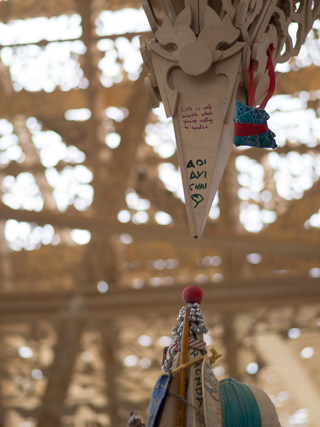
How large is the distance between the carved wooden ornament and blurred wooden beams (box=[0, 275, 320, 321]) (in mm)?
4817

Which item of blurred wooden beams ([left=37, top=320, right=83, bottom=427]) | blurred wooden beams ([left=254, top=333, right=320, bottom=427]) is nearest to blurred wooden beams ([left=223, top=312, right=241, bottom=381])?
blurred wooden beams ([left=254, top=333, right=320, bottom=427])

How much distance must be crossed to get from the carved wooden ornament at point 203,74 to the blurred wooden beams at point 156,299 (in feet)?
15.8

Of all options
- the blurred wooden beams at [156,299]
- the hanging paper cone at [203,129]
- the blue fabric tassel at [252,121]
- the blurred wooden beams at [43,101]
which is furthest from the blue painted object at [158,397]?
the blurred wooden beams at [43,101]

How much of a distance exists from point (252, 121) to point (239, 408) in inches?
18.6

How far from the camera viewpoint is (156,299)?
21.4 ft

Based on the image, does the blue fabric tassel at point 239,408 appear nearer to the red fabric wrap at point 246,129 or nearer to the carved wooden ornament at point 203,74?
the carved wooden ornament at point 203,74

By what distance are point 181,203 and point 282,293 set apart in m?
1.03

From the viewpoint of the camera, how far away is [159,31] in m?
1.65

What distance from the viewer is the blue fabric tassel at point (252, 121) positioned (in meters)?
1.60

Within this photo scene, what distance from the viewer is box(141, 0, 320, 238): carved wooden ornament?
1.55 m

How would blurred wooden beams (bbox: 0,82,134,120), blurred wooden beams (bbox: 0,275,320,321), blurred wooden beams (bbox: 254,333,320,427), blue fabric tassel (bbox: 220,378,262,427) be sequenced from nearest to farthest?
blue fabric tassel (bbox: 220,378,262,427), blurred wooden beams (bbox: 0,275,320,321), blurred wooden beams (bbox: 254,333,320,427), blurred wooden beams (bbox: 0,82,134,120)

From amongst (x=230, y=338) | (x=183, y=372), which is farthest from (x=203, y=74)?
(x=230, y=338)

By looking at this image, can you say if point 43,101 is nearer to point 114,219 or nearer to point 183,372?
point 114,219

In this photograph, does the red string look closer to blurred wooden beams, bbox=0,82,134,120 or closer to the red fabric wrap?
the red fabric wrap
